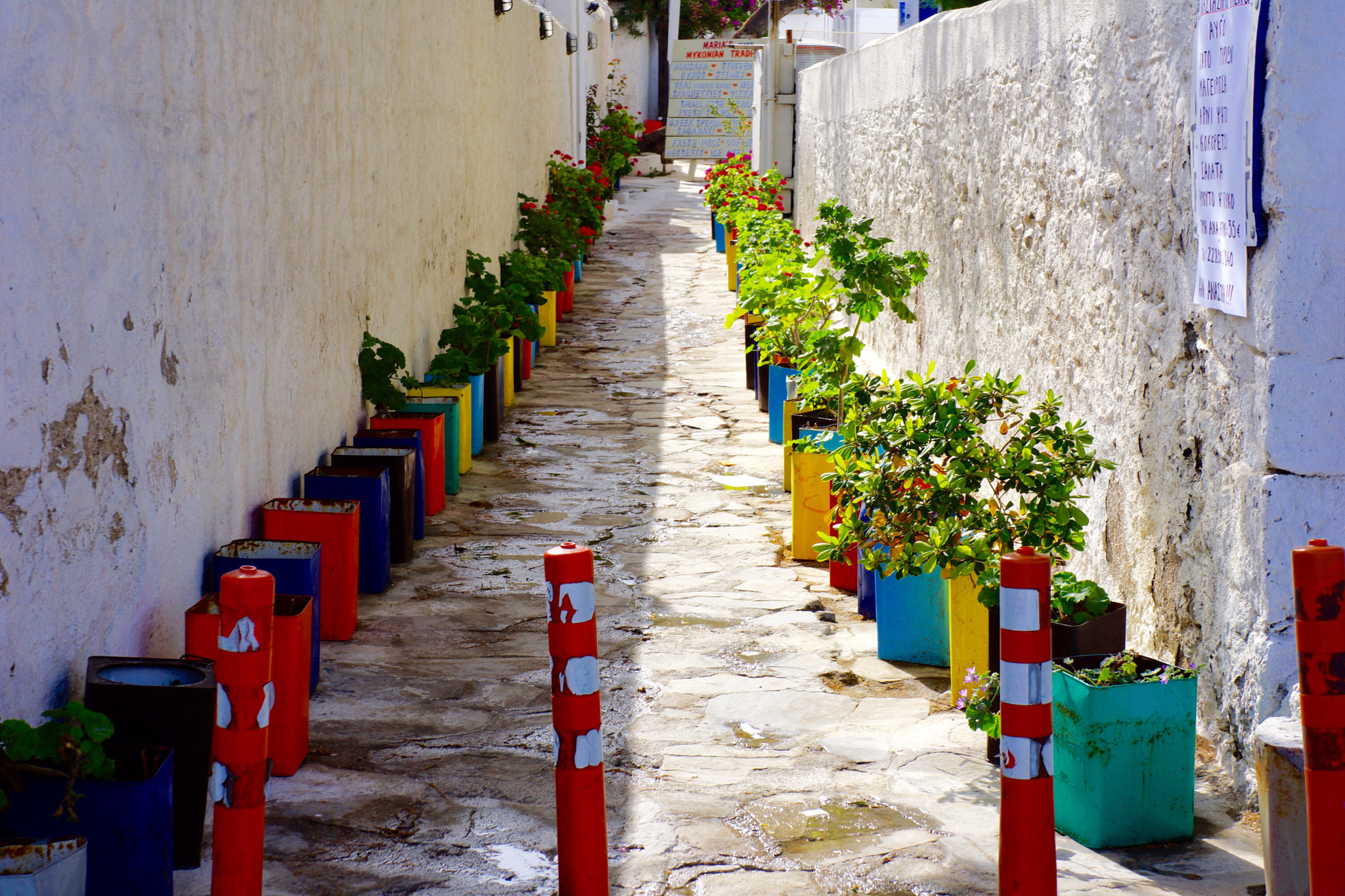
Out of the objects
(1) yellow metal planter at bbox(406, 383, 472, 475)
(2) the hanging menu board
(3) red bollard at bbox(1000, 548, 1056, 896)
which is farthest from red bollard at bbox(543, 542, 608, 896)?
(2) the hanging menu board

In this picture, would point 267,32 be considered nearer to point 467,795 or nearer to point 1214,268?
point 467,795

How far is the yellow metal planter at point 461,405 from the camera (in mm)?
6883

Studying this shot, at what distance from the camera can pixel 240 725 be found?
7.96 feet

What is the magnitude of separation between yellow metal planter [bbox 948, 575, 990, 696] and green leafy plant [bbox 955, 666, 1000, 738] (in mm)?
434

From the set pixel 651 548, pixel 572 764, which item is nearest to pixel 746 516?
pixel 651 548

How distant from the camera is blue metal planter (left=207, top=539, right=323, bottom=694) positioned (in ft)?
13.3

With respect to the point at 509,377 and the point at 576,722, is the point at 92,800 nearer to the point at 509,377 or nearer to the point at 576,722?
the point at 576,722

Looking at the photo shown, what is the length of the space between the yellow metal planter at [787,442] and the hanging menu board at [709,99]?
661 inches

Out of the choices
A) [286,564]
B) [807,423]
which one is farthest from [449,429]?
[286,564]

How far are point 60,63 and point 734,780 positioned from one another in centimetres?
254

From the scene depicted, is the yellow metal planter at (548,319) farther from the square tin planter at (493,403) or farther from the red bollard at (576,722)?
the red bollard at (576,722)

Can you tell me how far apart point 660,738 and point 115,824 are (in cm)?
160

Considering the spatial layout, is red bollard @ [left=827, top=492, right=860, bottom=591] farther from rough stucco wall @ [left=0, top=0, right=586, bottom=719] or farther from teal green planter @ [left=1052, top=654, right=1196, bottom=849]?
rough stucco wall @ [left=0, top=0, right=586, bottom=719]

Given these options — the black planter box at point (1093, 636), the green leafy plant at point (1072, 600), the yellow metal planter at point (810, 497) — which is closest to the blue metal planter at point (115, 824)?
the green leafy plant at point (1072, 600)
